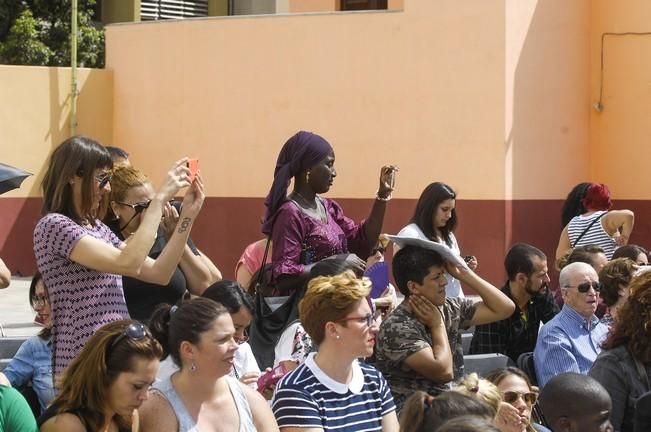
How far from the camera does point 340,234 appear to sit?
7.60 meters

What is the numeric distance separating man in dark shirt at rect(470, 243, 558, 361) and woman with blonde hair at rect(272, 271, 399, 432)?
2.35 meters

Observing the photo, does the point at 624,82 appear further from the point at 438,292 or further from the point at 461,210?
the point at 438,292

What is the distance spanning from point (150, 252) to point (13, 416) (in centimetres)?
194

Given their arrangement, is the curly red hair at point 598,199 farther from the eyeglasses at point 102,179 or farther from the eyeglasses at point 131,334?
the eyeglasses at point 131,334

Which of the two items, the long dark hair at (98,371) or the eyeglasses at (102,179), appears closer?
the long dark hair at (98,371)

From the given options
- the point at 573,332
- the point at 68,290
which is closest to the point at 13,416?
the point at 68,290

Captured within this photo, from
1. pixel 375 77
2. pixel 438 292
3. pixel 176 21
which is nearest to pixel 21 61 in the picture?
pixel 176 21

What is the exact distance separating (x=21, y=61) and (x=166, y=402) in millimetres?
16534

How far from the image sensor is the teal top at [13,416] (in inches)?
181

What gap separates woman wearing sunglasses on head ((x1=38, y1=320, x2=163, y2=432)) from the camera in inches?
182

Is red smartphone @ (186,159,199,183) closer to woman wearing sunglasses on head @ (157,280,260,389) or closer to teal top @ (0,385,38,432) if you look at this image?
woman wearing sunglasses on head @ (157,280,260,389)

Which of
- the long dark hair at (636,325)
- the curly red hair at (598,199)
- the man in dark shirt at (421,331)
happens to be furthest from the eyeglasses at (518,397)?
the curly red hair at (598,199)

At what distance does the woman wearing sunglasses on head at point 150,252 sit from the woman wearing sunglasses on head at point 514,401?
1.63 metres

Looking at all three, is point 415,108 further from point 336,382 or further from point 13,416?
point 13,416
